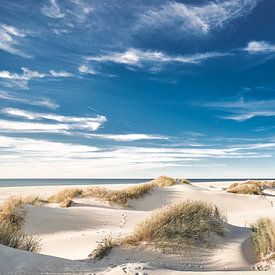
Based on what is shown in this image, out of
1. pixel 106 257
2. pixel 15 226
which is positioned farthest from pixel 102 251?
pixel 15 226

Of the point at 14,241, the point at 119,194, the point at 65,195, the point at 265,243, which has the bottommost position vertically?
the point at 14,241

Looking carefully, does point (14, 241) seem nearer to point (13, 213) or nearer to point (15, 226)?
point (15, 226)

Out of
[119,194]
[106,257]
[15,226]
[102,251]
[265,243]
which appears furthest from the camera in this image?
[119,194]

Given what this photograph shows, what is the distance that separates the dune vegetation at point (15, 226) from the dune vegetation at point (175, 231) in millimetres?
1154

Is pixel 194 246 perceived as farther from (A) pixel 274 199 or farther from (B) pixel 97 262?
(A) pixel 274 199

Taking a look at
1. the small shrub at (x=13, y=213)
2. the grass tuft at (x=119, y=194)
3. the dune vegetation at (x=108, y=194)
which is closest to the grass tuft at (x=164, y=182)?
the dune vegetation at (x=108, y=194)

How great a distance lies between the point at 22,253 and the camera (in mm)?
5266

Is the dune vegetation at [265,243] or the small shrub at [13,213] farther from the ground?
the small shrub at [13,213]

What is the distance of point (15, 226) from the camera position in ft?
29.5

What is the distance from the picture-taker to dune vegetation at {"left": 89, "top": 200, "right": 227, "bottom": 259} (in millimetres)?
6898

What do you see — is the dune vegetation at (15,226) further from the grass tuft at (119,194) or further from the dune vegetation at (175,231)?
the grass tuft at (119,194)

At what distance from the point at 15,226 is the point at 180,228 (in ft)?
12.8

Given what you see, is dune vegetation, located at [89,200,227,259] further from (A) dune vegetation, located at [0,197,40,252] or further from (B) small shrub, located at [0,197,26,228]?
(B) small shrub, located at [0,197,26,228]

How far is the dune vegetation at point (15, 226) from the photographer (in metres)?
6.49
